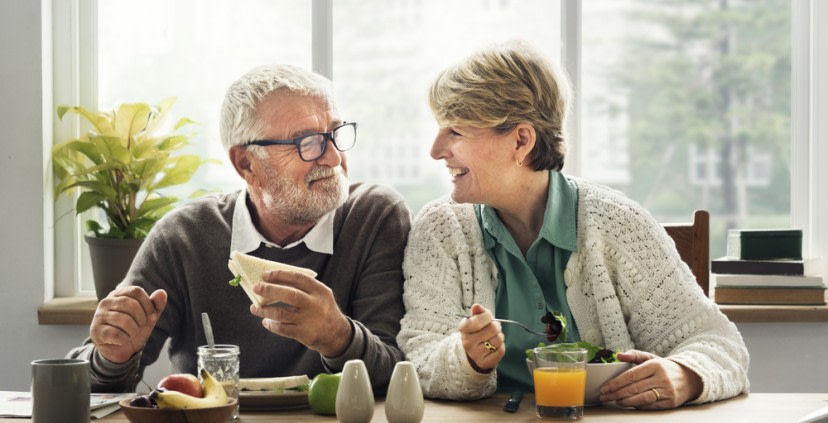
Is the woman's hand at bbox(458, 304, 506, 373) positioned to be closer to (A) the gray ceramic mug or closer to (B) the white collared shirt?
(B) the white collared shirt

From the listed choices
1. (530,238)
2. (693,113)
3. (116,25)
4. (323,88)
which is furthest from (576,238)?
(116,25)

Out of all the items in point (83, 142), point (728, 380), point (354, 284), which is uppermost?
point (83, 142)

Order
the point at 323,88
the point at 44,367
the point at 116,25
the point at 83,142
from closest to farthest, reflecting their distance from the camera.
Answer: the point at 44,367, the point at 323,88, the point at 83,142, the point at 116,25

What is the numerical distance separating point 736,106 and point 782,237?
53cm

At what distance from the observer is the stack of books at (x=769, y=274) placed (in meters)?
3.11

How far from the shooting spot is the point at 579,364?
1.74m

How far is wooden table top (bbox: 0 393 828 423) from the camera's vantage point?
175 centimetres

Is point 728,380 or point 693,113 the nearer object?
point 728,380

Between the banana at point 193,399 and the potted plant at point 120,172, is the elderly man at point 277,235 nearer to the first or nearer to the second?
the banana at point 193,399

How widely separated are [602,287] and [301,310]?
68 centimetres

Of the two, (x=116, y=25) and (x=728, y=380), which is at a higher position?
(x=116, y=25)

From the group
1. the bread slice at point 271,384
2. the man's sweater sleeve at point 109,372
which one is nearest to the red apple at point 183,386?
the bread slice at point 271,384

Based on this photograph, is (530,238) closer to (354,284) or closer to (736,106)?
(354,284)

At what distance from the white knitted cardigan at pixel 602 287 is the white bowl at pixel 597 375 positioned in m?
0.19
